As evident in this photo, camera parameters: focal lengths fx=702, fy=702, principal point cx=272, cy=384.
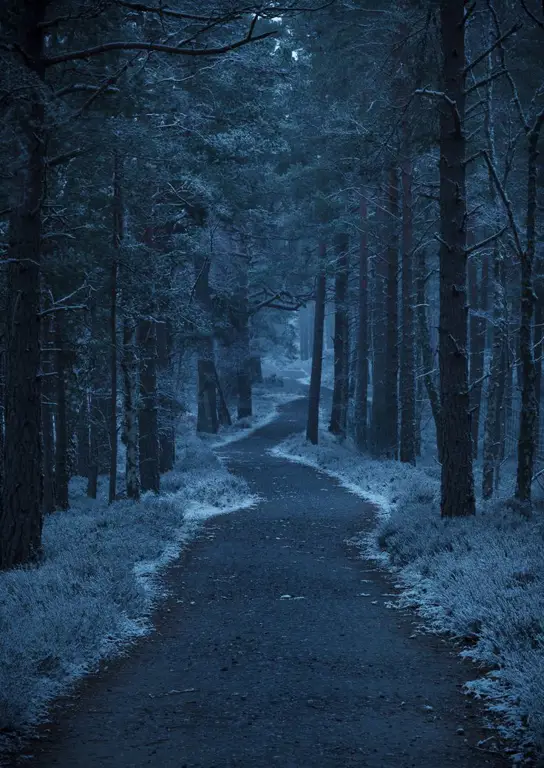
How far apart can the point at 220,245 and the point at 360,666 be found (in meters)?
30.2

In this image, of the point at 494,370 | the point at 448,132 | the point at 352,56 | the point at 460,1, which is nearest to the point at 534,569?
the point at 448,132

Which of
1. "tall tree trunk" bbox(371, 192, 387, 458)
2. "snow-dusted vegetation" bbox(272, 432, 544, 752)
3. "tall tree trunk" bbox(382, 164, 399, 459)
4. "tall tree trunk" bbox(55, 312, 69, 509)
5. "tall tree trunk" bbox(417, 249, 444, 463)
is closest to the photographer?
"snow-dusted vegetation" bbox(272, 432, 544, 752)

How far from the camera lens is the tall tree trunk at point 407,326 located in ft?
64.5

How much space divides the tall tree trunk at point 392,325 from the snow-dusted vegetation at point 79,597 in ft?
33.3

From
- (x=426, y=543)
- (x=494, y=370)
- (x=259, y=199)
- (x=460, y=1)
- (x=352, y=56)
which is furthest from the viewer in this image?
(x=259, y=199)

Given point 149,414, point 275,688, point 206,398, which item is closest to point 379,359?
point 206,398

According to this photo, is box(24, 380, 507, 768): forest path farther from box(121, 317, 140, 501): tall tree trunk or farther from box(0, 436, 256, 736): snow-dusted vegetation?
box(121, 317, 140, 501): tall tree trunk

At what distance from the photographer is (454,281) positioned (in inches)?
432

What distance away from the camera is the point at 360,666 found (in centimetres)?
624

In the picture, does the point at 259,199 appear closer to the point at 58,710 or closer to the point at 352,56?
the point at 352,56

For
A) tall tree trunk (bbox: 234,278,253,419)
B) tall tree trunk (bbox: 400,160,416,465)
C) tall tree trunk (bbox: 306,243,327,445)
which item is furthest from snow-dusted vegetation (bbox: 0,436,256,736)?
tall tree trunk (bbox: 234,278,253,419)

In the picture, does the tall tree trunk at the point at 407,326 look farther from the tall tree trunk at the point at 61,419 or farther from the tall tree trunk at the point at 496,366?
the tall tree trunk at the point at 61,419

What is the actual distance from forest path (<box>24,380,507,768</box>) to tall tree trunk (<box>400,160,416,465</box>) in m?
11.0

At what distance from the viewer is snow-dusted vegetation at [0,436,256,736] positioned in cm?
544
